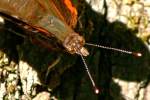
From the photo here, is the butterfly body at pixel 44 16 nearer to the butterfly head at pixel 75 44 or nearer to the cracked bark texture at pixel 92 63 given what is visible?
the butterfly head at pixel 75 44

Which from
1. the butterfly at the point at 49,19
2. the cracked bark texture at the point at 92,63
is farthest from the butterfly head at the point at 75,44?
the cracked bark texture at the point at 92,63

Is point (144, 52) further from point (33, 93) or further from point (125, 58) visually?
point (33, 93)

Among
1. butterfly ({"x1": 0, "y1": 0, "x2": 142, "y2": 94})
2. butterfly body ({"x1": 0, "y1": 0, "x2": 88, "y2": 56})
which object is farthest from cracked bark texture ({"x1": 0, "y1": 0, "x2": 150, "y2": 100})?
butterfly body ({"x1": 0, "y1": 0, "x2": 88, "y2": 56})

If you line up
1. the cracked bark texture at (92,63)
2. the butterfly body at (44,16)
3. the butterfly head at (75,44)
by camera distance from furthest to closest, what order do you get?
1. the cracked bark texture at (92,63)
2. the butterfly head at (75,44)
3. the butterfly body at (44,16)

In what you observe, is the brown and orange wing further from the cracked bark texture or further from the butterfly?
the cracked bark texture

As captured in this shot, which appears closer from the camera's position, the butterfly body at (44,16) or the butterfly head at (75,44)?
the butterfly body at (44,16)

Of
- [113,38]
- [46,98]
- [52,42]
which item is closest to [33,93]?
[46,98]

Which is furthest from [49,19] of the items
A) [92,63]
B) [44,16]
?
[92,63]

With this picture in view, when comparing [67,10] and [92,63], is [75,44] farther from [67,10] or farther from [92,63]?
[92,63]
